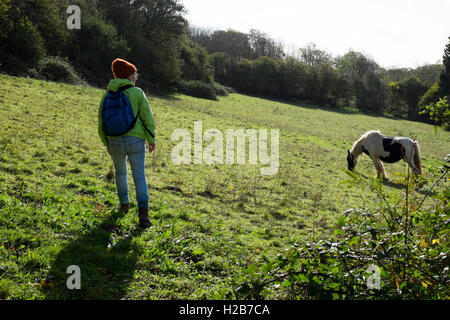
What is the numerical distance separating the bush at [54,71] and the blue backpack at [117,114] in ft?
61.9

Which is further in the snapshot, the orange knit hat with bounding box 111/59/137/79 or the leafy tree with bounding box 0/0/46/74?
the leafy tree with bounding box 0/0/46/74

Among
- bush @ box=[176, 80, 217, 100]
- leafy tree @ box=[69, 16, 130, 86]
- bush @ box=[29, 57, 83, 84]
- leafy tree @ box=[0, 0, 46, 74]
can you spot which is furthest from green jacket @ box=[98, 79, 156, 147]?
bush @ box=[176, 80, 217, 100]

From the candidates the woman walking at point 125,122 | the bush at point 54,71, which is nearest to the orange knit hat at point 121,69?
the woman walking at point 125,122

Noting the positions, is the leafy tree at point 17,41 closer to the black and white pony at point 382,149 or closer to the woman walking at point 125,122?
the woman walking at point 125,122

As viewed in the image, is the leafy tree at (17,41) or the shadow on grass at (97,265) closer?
the shadow on grass at (97,265)

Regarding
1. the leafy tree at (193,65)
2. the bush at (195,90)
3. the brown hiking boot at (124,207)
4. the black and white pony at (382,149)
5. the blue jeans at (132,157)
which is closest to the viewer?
the blue jeans at (132,157)

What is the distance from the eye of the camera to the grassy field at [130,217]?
3.48 m

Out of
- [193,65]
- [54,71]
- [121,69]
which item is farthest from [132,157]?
[193,65]

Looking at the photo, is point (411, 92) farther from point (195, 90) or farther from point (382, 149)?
point (382, 149)

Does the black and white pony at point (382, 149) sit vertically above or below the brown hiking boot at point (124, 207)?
above

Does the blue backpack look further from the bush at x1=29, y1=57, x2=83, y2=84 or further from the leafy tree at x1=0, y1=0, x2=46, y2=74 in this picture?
the bush at x1=29, y1=57, x2=83, y2=84

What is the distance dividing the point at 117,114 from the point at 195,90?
35153 mm

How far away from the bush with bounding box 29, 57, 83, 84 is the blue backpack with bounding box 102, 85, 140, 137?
18869 mm

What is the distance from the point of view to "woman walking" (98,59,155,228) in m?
4.27
